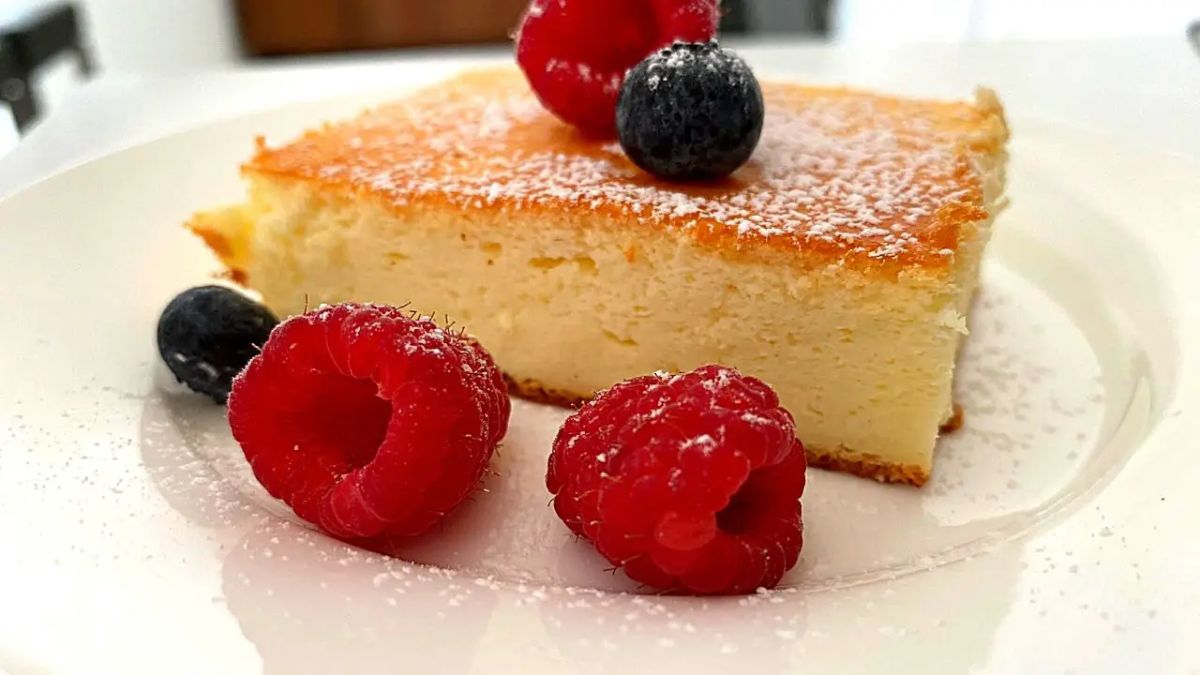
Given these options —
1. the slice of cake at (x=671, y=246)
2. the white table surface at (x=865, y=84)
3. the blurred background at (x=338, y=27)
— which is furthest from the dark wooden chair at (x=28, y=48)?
the slice of cake at (x=671, y=246)

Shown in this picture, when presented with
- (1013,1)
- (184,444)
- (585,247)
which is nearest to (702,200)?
(585,247)

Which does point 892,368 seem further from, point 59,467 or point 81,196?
point 81,196

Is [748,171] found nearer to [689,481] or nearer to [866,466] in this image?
[866,466]

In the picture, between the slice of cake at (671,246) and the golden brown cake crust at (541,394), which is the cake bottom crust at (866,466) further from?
the golden brown cake crust at (541,394)

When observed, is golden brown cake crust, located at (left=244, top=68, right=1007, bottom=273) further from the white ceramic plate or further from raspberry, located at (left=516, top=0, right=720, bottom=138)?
the white ceramic plate

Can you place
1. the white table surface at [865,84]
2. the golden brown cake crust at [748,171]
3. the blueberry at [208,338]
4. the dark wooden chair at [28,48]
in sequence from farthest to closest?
the dark wooden chair at [28,48] → the white table surface at [865,84] → the blueberry at [208,338] → the golden brown cake crust at [748,171]

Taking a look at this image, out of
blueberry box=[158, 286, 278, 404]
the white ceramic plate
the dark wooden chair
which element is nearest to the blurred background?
the dark wooden chair
